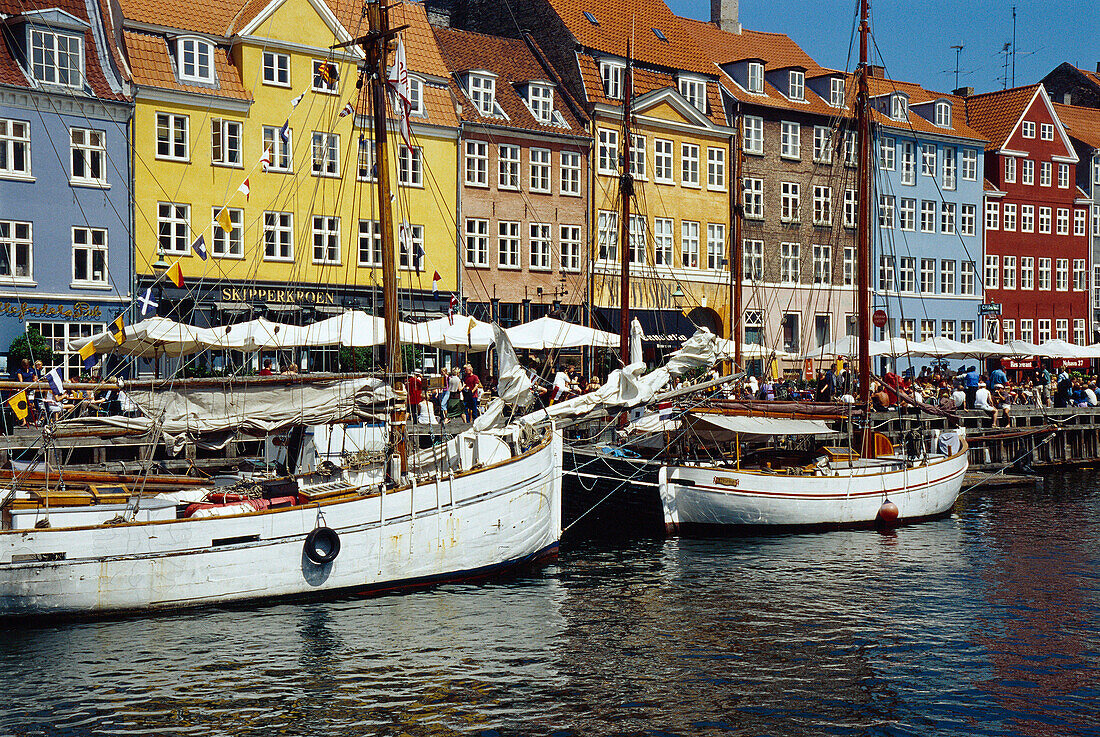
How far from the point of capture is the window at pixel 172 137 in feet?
139

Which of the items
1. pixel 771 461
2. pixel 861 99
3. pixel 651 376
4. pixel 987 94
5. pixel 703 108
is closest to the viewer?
pixel 651 376

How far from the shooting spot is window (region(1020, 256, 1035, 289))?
236ft

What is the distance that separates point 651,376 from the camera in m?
27.0

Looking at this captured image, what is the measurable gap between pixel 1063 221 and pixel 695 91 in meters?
28.3

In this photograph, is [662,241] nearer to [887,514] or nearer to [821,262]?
[821,262]

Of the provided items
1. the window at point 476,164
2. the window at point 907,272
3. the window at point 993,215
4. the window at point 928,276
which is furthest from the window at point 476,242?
the window at point 993,215

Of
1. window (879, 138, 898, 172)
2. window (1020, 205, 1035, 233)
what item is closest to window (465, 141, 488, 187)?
window (879, 138, 898, 172)

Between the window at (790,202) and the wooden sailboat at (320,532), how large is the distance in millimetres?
37996

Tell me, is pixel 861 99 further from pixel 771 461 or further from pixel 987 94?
pixel 987 94

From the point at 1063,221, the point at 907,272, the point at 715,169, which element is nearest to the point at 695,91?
the point at 715,169

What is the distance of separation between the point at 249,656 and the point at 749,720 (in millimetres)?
7502

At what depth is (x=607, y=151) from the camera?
5484 centimetres

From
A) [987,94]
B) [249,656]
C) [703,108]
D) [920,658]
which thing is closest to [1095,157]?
[987,94]

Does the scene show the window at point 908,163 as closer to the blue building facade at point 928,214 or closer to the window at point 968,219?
the blue building facade at point 928,214
